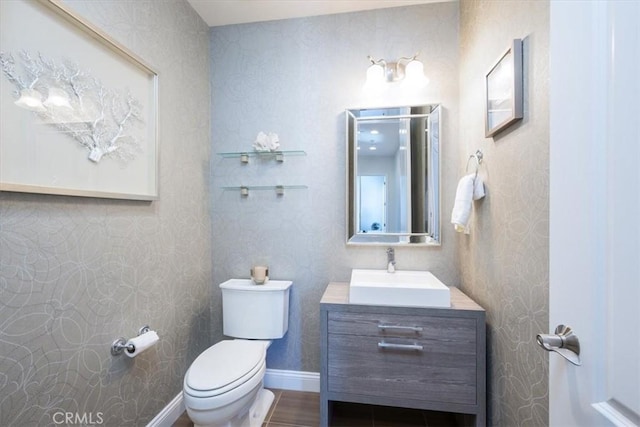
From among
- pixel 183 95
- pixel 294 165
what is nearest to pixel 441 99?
pixel 294 165

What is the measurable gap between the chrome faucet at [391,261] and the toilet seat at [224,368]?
892 mm

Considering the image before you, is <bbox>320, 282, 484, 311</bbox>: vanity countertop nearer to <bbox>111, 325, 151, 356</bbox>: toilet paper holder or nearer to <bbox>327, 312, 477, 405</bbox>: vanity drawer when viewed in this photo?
<bbox>327, 312, 477, 405</bbox>: vanity drawer

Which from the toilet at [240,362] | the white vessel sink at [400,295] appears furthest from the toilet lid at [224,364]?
the white vessel sink at [400,295]

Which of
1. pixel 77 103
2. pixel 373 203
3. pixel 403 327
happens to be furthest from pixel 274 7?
pixel 403 327

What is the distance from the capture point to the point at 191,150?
183 cm

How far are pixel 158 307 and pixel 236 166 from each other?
1.02 metres

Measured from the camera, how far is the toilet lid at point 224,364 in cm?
124

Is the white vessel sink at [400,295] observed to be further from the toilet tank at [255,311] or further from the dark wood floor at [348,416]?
the dark wood floor at [348,416]

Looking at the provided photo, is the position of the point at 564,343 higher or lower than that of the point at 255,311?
higher

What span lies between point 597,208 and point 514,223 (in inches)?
24.3

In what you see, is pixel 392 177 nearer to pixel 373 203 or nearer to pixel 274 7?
pixel 373 203

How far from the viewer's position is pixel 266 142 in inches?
74.0

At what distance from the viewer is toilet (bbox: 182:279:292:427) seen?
1208 millimetres

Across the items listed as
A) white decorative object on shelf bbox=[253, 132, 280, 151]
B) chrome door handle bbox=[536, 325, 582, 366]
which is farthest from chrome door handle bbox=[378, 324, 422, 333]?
white decorative object on shelf bbox=[253, 132, 280, 151]
